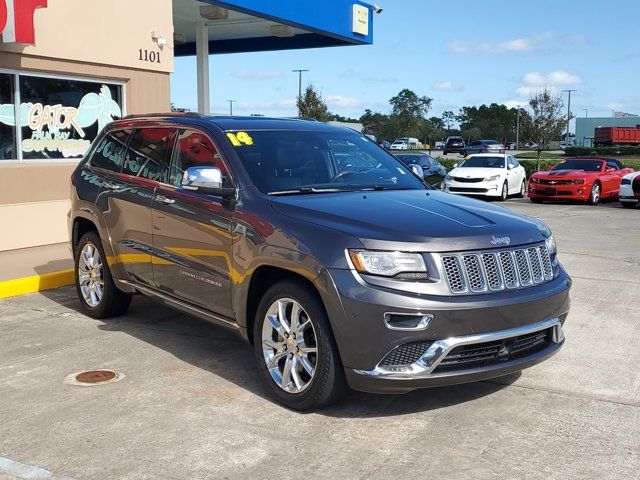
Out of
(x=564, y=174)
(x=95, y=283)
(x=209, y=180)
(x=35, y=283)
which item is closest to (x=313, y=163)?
(x=209, y=180)

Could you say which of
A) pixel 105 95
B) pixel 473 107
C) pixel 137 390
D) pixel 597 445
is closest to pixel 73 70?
pixel 105 95

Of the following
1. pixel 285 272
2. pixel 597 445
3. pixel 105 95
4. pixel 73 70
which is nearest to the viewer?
pixel 597 445

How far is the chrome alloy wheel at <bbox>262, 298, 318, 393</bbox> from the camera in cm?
464

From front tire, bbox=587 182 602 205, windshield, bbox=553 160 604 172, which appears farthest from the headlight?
windshield, bbox=553 160 604 172

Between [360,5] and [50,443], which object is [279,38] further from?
[50,443]

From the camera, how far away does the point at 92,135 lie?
40.3 feet

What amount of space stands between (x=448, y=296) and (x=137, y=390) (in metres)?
2.29

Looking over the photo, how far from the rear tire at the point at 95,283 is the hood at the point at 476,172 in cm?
1719

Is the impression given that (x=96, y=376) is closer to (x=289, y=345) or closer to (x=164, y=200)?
(x=164, y=200)

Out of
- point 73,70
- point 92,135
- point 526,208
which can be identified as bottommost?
point 526,208

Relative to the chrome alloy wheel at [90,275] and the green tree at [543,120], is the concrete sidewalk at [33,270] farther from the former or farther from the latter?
the green tree at [543,120]

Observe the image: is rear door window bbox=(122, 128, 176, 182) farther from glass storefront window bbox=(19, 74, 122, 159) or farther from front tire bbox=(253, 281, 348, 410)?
glass storefront window bbox=(19, 74, 122, 159)

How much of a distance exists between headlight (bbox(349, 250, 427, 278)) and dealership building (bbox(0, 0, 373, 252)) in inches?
294

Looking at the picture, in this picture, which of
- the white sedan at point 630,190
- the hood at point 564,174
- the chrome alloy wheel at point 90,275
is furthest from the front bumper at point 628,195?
the chrome alloy wheel at point 90,275
